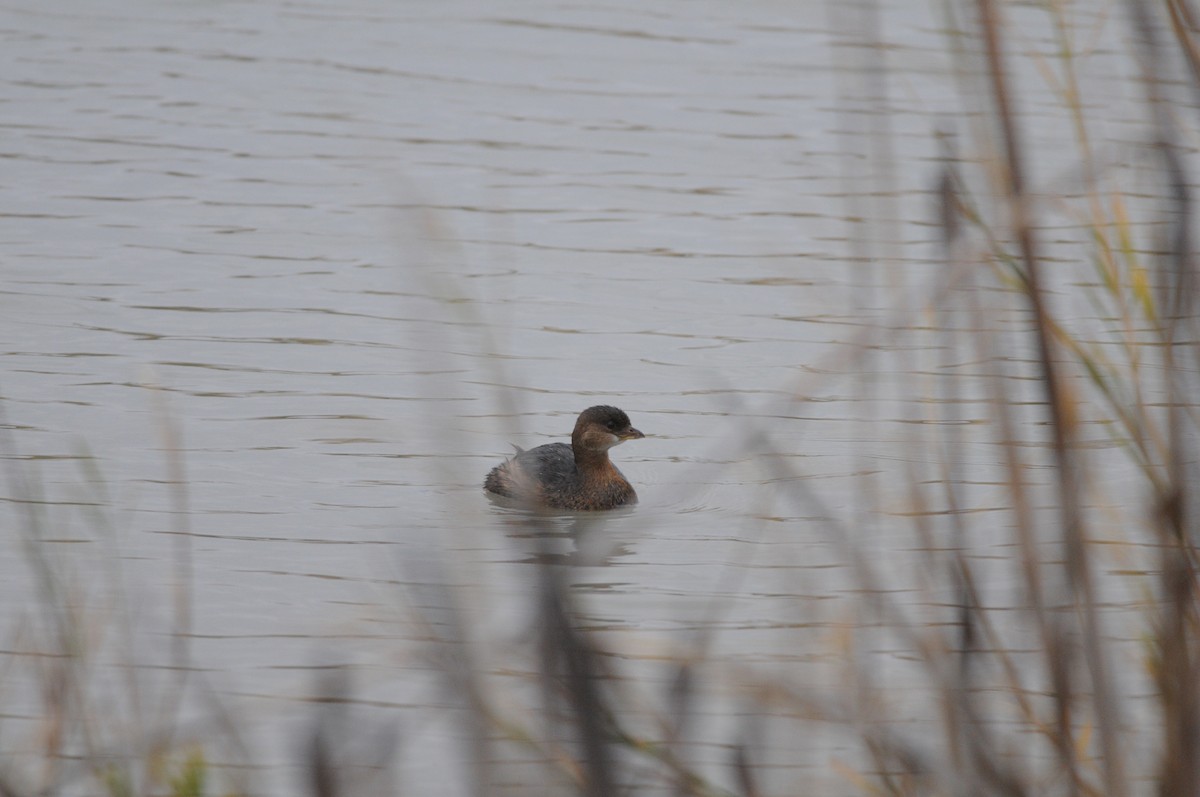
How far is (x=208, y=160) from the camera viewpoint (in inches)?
428

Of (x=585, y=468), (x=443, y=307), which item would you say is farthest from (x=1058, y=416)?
(x=443, y=307)

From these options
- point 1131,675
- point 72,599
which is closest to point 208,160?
point 1131,675

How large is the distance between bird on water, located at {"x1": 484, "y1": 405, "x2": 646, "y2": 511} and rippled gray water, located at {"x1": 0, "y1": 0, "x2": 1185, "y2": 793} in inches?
6.0

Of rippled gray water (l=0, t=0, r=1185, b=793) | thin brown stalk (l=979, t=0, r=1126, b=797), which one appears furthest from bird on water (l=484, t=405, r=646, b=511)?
thin brown stalk (l=979, t=0, r=1126, b=797)

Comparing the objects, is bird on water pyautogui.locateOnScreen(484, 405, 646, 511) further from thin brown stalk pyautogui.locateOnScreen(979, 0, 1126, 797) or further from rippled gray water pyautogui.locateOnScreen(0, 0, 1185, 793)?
thin brown stalk pyautogui.locateOnScreen(979, 0, 1126, 797)

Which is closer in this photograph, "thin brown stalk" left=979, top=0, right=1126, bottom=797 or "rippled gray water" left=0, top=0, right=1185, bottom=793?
"thin brown stalk" left=979, top=0, right=1126, bottom=797

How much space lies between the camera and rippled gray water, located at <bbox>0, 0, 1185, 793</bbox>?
4695 mm

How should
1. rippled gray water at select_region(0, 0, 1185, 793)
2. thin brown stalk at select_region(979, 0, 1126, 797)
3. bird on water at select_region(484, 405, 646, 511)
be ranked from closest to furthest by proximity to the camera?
thin brown stalk at select_region(979, 0, 1126, 797), rippled gray water at select_region(0, 0, 1185, 793), bird on water at select_region(484, 405, 646, 511)

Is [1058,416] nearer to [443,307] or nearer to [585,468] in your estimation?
[585,468]

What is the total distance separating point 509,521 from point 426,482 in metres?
0.46

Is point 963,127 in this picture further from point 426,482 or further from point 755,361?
point 426,482

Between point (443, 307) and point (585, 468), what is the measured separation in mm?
1912

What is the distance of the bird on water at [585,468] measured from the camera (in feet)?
21.8

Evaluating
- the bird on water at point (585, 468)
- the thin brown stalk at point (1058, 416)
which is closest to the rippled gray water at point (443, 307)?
the bird on water at point (585, 468)
